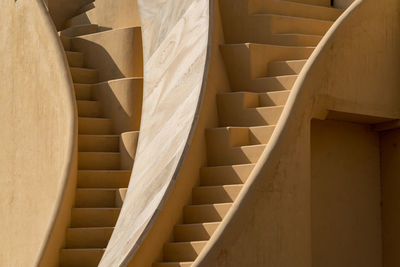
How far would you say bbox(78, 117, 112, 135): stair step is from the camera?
11312 millimetres

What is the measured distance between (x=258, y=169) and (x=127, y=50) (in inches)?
142

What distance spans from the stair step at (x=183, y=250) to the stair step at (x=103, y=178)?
179 cm

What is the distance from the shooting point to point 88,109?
11594mm

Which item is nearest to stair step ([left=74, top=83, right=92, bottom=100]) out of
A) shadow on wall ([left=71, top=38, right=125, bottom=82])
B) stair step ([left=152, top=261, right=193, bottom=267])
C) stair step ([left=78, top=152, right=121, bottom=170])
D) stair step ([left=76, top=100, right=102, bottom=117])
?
Result: stair step ([left=76, top=100, right=102, bottom=117])

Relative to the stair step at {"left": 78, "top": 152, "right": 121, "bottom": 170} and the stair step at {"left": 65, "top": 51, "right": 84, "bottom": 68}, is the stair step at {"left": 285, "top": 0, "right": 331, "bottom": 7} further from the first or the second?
the stair step at {"left": 78, "top": 152, "right": 121, "bottom": 170}

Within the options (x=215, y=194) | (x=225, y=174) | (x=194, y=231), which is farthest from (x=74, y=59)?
(x=194, y=231)

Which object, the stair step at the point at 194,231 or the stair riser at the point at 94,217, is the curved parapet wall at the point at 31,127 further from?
the stair step at the point at 194,231

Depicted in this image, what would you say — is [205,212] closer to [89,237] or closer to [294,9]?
[89,237]

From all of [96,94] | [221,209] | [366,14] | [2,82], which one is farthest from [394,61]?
[2,82]

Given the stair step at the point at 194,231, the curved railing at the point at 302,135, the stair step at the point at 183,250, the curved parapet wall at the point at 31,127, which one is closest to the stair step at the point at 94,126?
the curved parapet wall at the point at 31,127

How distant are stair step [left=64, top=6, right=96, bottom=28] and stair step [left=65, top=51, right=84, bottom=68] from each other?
1216mm

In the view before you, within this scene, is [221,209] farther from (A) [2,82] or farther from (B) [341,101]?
(A) [2,82]

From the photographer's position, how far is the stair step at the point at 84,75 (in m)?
12.0

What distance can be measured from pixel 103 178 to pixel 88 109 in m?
1.21
